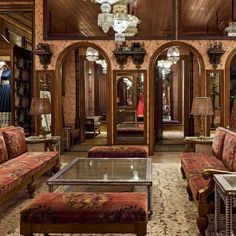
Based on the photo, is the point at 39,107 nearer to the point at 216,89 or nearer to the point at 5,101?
the point at 5,101

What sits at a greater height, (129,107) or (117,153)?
(129,107)

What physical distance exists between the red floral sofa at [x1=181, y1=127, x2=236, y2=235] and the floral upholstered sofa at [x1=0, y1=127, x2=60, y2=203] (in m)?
1.90

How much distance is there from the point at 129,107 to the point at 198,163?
436 cm

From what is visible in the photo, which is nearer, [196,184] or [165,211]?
[196,184]

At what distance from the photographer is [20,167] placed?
4.71m

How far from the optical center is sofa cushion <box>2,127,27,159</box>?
17.9ft

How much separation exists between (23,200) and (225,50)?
5623 mm

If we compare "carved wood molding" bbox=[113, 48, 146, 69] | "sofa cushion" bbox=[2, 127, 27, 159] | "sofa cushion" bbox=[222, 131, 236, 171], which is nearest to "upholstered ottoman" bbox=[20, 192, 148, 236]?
"sofa cushion" bbox=[222, 131, 236, 171]

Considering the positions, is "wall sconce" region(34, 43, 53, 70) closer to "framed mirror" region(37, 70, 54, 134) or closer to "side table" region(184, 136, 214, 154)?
"framed mirror" region(37, 70, 54, 134)

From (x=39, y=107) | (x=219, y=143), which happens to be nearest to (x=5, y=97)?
(x=39, y=107)

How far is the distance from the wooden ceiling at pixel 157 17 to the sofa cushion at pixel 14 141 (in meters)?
3.36

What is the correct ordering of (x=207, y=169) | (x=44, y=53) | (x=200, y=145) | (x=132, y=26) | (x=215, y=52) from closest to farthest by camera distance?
(x=207, y=169) < (x=200, y=145) < (x=132, y=26) < (x=215, y=52) < (x=44, y=53)

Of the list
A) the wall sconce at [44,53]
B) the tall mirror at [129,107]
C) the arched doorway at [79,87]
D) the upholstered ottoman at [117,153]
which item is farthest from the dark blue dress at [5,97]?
the upholstered ottoman at [117,153]

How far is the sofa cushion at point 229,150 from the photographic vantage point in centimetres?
432
